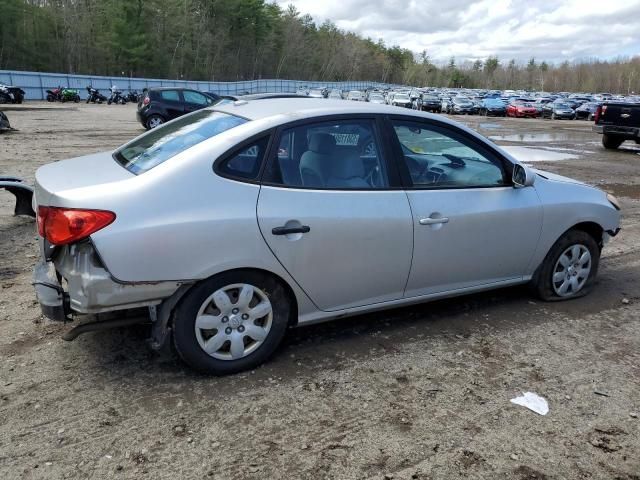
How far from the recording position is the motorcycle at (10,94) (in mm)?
33969

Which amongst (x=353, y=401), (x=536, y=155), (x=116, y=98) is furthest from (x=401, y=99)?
(x=353, y=401)

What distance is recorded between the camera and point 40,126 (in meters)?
20.6

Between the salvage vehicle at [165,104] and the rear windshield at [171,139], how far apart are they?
1585 centimetres

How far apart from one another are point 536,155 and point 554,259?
12560mm

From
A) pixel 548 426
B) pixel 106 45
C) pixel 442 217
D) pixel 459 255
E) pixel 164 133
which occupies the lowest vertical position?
pixel 548 426

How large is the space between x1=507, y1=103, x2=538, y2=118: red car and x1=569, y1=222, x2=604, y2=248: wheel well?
138 feet

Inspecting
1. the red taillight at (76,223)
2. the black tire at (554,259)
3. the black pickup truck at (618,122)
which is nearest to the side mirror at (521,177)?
the black tire at (554,259)

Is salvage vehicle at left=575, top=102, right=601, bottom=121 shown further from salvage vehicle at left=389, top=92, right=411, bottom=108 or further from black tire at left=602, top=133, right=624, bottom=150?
black tire at left=602, top=133, right=624, bottom=150

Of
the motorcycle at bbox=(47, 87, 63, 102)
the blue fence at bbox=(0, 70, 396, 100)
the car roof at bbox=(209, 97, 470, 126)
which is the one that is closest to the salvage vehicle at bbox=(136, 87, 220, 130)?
the car roof at bbox=(209, 97, 470, 126)

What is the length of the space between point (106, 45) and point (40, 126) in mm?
60092

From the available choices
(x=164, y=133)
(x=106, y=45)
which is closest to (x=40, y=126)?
(x=164, y=133)

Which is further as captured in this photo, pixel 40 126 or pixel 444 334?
pixel 40 126

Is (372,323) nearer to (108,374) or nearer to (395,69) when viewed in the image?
(108,374)

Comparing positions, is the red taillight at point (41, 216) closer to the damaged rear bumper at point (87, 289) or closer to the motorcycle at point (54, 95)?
the damaged rear bumper at point (87, 289)
